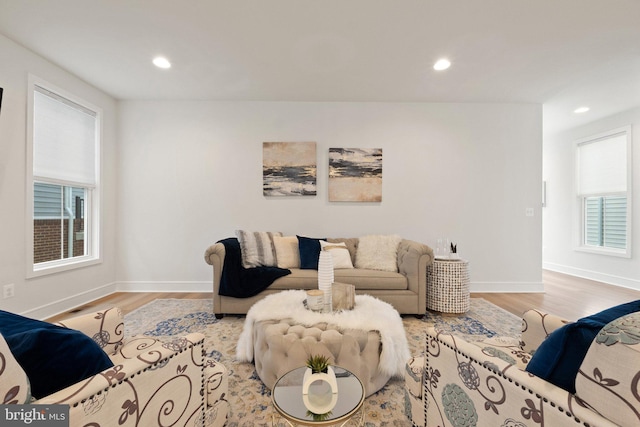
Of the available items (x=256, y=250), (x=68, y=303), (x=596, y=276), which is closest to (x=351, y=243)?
(x=256, y=250)

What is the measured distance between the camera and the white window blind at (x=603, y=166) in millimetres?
4152

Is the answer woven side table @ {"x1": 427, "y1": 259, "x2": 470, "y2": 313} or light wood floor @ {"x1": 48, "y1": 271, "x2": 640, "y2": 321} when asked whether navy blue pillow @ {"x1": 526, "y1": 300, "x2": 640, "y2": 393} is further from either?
light wood floor @ {"x1": 48, "y1": 271, "x2": 640, "y2": 321}

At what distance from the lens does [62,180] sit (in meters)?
2.99

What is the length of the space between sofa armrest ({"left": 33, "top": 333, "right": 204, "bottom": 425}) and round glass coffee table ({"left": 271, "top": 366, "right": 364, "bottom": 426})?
334 millimetres

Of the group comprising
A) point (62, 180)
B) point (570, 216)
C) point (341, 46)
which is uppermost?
point (341, 46)

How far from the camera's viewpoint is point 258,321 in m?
1.79

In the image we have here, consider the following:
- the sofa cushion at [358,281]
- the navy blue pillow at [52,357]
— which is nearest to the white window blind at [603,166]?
the sofa cushion at [358,281]

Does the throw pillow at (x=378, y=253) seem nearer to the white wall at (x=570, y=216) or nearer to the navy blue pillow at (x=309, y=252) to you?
the navy blue pillow at (x=309, y=252)

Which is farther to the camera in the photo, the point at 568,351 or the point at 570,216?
the point at 570,216

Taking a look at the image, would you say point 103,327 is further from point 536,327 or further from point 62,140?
point 62,140

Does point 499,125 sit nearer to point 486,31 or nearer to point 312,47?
point 486,31

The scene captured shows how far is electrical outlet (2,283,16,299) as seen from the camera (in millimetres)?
2414

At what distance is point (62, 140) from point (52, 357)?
11.3 feet

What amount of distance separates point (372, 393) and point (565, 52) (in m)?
3.61
